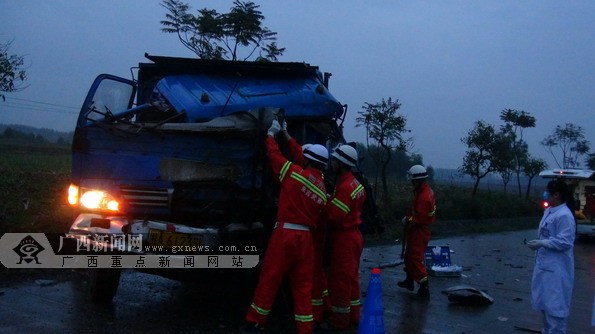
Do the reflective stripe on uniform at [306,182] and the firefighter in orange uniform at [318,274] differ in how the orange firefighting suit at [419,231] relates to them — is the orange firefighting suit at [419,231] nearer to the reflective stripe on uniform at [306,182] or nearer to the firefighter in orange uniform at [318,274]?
the firefighter in orange uniform at [318,274]

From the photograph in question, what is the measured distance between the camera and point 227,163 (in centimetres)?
613

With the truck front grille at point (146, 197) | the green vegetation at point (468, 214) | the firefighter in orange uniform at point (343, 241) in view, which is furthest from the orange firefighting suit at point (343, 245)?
the green vegetation at point (468, 214)

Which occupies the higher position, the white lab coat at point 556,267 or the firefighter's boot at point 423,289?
the white lab coat at point 556,267

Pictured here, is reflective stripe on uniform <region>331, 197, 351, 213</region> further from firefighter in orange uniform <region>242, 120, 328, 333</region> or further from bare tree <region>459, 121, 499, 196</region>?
bare tree <region>459, 121, 499, 196</region>

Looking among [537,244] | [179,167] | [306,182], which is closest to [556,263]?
[537,244]

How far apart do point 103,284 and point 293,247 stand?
2262 mm

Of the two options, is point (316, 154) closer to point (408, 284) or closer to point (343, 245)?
point (343, 245)

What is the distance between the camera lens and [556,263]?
552 cm

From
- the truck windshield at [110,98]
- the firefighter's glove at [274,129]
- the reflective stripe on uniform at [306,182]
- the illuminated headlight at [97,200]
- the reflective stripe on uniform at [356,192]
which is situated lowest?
the illuminated headlight at [97,200]

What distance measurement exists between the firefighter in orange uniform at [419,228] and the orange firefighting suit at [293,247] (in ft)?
8.49

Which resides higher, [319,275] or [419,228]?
[419,228]

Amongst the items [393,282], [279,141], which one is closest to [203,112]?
[279,141]

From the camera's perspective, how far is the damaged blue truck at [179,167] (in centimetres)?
575

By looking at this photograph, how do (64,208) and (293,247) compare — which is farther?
(64,208)
